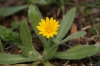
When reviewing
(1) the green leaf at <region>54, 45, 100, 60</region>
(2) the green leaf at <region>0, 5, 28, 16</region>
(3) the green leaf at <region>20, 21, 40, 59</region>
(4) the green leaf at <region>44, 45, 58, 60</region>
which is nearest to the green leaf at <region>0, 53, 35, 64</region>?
(3) the green leaf at <region>20, 21, 40, 59</region>

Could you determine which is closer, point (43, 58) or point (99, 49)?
point (99, 49)

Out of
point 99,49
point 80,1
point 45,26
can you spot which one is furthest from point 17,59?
point 80,1

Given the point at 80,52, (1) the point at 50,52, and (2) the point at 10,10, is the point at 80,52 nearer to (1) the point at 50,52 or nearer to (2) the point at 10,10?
(1) the point at 50,52

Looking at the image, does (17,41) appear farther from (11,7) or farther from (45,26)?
(11,7)

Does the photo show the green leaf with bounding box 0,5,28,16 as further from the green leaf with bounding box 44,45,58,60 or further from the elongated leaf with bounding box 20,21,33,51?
the green leaf with bounding box 44,45,58,60

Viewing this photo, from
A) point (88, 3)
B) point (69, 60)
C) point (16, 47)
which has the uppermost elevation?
point (88, 3)

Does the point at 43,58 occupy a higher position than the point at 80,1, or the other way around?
the point at 80,1

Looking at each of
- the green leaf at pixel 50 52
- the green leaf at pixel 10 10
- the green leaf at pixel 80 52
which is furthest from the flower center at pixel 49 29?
the green leaf at pixel 10 10

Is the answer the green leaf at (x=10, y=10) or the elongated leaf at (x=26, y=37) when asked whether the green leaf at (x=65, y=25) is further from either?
the green leaf at (x=10, y=10)
